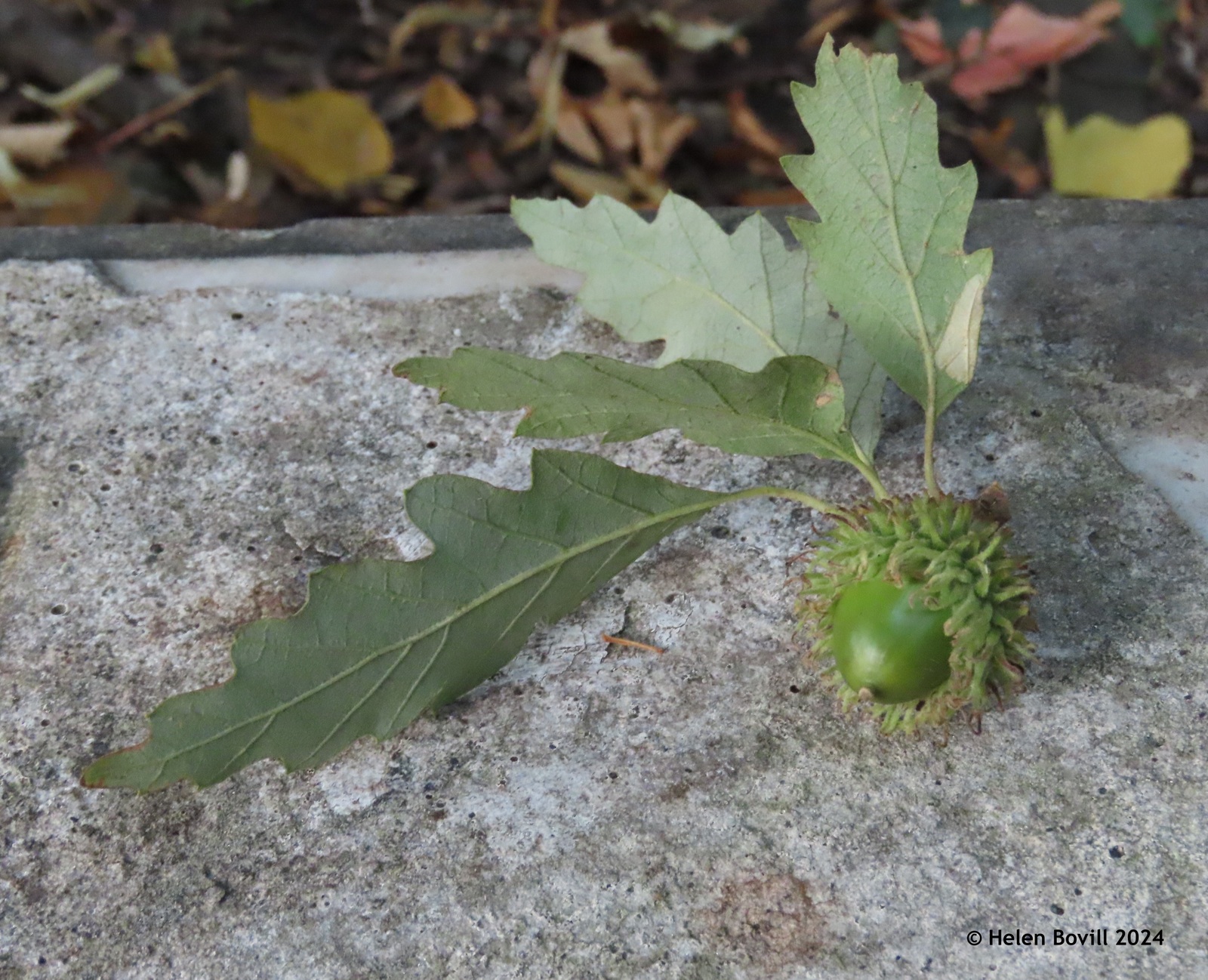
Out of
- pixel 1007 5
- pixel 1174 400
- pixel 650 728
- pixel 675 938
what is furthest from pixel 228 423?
pixel 1007 5

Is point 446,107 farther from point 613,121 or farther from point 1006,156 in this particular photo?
point 1006,156

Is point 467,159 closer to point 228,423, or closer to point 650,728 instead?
point 228,423

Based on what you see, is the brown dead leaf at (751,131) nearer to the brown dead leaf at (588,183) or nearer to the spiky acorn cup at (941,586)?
the brown dead leaf at (588,183)

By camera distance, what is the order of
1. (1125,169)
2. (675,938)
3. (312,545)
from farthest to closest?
(1125,169) → (312,545) → (675,938)

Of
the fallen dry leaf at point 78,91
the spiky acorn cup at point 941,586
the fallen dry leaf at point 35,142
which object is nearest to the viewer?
the spiky acorn cup at point 941,586

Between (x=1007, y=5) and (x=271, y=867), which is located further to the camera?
(x=1007, y=5)

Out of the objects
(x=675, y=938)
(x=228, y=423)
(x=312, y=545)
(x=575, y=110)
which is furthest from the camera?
(x=575, y=110)

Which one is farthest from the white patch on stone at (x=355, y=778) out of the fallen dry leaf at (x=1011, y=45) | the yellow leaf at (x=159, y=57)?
the fallen dry leaf at (x=1011, y=45)

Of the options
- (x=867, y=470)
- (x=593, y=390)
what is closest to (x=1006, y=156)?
(x=867, y=470)
